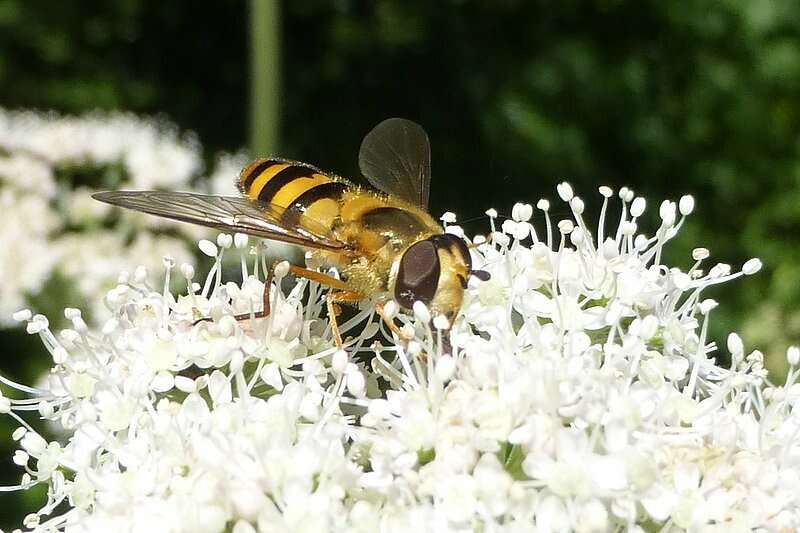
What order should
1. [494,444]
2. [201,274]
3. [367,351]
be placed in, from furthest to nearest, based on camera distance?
1. [201,274]
2. [367,351]
3. [494,444]

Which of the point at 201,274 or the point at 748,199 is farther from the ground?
the point at 748,199

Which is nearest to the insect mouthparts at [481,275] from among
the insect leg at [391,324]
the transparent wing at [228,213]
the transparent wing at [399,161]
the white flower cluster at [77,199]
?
the insect leg at [391,324]

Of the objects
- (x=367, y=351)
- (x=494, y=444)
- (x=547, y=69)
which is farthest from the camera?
(x=547, y=69)

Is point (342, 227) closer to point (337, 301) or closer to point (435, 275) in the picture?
point (337, 301)

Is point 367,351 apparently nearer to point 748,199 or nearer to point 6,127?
point 6,127

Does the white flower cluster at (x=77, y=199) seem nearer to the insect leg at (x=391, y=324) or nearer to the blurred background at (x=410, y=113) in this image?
the blurred background at (x=410, y=113)

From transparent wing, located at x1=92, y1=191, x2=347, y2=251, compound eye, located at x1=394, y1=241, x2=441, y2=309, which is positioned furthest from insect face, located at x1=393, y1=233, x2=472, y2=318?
transparent wing, located at x1=92, y1=191, x2=347, y2=251

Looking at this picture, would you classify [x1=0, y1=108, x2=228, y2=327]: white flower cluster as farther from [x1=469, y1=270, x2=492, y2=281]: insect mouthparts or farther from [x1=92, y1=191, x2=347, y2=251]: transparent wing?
[x1=469, y1=270, x2=492, y2=281]: insect mouthparts

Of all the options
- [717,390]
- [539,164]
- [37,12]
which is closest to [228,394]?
[717,390]
